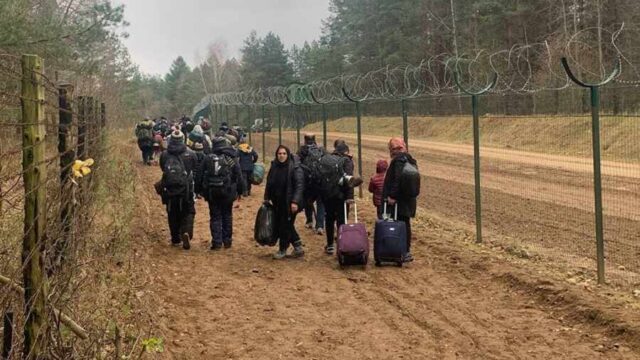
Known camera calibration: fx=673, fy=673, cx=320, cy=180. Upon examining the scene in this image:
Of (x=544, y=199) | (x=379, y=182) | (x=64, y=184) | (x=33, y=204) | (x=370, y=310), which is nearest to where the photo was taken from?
(x=33, y=204)

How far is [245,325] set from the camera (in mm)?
6207

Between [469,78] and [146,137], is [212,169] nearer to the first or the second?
[469,78]

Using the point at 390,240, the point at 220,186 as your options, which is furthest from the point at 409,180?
the point at 220,186

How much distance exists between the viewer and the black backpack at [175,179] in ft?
30.9

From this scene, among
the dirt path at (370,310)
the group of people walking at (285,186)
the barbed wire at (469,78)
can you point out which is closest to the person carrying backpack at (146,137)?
the barbed wire at (469,78)

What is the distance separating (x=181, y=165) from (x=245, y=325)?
394 cm

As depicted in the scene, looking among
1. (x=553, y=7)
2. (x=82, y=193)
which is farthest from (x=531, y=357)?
(x=553, y=7)

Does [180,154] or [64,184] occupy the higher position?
[180,154]

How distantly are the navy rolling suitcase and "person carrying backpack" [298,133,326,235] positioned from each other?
3.89 ft

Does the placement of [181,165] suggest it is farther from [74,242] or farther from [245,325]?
[74,242]

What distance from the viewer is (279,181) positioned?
8773 millimetres

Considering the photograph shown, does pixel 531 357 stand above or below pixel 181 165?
below

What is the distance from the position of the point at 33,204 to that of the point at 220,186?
19.6ft

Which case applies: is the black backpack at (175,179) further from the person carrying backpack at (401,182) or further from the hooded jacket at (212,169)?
the person carrying backpack at (401,182)
